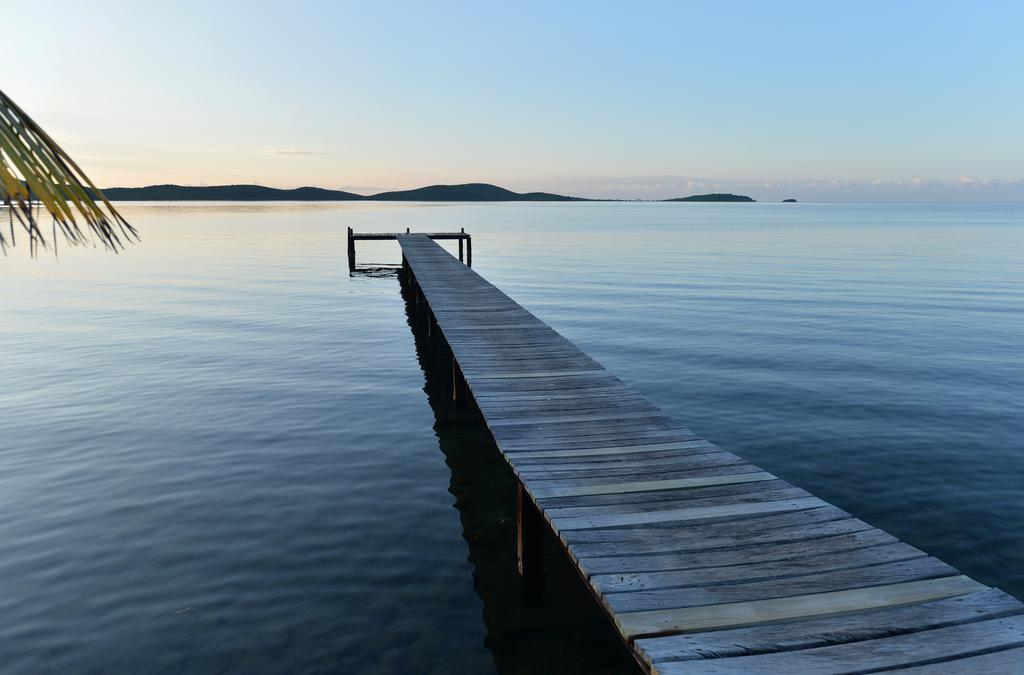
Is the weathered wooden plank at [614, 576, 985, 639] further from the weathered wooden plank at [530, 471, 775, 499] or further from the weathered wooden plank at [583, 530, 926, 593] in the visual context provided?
the weathered wooden plank at [530, 471, 775, 499]

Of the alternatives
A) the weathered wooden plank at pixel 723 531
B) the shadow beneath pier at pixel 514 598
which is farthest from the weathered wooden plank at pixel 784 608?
the shadow beneath pier at pixel 514 598

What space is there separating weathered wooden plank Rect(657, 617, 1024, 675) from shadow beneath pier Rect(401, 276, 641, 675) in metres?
2.23

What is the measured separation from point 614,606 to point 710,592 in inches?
24.4

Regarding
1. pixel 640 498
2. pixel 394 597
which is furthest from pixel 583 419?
pixel 394 597

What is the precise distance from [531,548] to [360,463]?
4158 millimetres

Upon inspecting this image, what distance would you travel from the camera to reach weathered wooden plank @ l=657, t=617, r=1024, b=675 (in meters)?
3.45

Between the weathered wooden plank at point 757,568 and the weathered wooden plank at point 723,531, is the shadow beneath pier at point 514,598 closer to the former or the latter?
the weathered wooden plank at point 723,531

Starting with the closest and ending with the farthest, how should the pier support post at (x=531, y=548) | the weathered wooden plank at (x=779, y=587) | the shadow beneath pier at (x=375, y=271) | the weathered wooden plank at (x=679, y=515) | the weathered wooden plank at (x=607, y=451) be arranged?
1. the weathered wooden plank at (x=779, y=587)
2. the weathered wooden plank at (x=679, y=515)
3. the pier support post at (x=531, y=548)
4. the weathered wooden plank at (x=607, y=451)
5. the shadow beneath pier at (x=375, y=271)

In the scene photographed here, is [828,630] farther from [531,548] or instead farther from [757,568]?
[531,548]

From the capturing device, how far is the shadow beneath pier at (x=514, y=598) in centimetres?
564

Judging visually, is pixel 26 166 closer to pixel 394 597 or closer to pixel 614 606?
pixel 614 606

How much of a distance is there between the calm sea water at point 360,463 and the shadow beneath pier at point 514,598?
0.03 meters

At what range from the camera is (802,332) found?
18953 millimetres

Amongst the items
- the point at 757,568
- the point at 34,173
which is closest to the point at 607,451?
the point at 757,568
